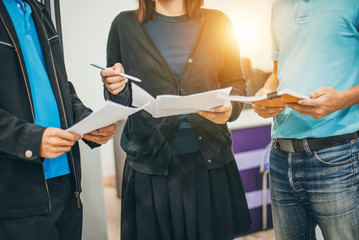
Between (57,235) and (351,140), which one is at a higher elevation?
(351,140)

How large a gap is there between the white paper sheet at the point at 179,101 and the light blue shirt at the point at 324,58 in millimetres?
339

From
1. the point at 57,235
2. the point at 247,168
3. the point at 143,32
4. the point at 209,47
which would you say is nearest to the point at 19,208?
the point at 57,235

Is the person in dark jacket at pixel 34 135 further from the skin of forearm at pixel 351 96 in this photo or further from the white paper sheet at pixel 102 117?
the skin of forearm at pixel 351 96

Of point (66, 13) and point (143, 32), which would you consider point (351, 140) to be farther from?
point (66, 13)

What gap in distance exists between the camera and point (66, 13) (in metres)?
1.37

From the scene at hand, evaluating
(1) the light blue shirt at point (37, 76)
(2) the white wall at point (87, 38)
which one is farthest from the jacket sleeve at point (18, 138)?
(2) the white wall at point (87, 38)

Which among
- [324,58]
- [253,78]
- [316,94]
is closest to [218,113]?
[316,94]

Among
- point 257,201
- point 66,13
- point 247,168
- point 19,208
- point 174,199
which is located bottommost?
point 257,201

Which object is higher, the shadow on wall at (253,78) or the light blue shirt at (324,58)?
the light blue shirt at (324,58)

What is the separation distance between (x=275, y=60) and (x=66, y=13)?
986 millimetres

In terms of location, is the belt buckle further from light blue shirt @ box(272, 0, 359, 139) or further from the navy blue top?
the navy blue top

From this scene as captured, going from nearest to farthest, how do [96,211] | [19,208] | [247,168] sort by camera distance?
[19,208] → [96,211] → [247,168]

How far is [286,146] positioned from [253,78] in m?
1.34

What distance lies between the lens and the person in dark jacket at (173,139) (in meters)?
1.10
